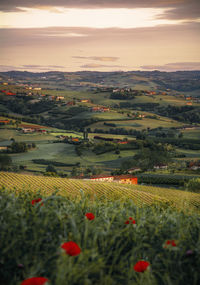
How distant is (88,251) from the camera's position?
4504 millimetres

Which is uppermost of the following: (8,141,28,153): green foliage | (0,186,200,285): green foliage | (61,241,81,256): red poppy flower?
(61,241,81,256): red poppy flower

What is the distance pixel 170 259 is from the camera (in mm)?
5293

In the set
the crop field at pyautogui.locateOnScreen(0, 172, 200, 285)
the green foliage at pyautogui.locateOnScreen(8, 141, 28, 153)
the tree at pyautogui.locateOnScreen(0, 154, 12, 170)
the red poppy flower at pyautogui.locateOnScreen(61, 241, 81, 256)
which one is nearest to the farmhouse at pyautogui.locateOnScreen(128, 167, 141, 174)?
the tree at pyautogui.locateOnScreen(0, 154, 12, 170)

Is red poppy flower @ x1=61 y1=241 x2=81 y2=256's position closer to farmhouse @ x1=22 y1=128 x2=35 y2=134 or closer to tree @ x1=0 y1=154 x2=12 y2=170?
tree @ x1=0 y1=154 x2=12 y2=170

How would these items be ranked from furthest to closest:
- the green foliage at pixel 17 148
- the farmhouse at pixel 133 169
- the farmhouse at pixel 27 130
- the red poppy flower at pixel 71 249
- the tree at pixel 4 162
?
the farmhouse at pixel 27 130, the green foliage at pixel 17 148, the tree at pixel 4 162, the farmhouse at pixel 133 169, the red poppy flower at pixel 71 249

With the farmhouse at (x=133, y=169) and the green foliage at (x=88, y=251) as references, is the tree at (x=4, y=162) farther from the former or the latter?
the green foliage at (x=88, y=251)

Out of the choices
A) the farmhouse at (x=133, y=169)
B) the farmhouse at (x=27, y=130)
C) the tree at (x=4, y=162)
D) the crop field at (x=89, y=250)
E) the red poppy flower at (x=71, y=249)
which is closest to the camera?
the red poppy flower at (x=71, y=249)

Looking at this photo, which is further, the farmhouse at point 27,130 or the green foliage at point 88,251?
the farmhouse at point 27,130

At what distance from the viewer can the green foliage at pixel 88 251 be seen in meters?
4.46

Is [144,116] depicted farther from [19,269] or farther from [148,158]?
[19,269]

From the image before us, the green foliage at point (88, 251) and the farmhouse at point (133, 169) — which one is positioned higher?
the green foliage at point (88, 251)

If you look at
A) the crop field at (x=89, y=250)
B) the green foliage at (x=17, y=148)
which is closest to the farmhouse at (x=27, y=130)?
the green foliage at (x=17, y=148)

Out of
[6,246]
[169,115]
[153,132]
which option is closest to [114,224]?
[6,246]

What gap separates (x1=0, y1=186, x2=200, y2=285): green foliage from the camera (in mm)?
4461
